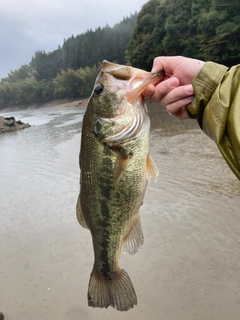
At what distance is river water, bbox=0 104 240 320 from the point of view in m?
3.42

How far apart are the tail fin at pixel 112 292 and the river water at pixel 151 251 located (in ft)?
4.43

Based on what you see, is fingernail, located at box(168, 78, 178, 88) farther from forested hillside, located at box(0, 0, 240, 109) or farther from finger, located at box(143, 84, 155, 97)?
forested hillside, located at box(0, 0, 240, 109)

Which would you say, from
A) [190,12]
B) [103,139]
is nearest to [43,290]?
[103,139]

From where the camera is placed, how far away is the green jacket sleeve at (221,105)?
1.80m

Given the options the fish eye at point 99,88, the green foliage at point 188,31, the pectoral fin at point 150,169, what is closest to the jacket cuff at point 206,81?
the pectoral fin at point 150,169

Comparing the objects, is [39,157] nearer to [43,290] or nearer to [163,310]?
[43,290]

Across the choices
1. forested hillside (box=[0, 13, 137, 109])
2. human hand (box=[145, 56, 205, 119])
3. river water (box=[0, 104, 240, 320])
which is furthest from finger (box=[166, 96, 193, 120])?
forested hillside (box=[0, 13, 137, 109])

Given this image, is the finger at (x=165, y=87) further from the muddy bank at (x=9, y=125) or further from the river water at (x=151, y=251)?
the muddy bank at (x=9, y=125)

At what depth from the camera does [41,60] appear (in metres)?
102

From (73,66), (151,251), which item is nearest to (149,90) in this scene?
(151,251)

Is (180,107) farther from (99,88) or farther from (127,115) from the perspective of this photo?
(99,88)

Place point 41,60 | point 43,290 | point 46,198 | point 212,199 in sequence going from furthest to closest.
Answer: point 41,60, point 46,198, point 212,199, point 43,290

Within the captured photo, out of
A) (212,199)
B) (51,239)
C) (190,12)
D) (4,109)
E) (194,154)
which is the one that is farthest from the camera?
(4,109)

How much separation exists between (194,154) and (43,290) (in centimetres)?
617
